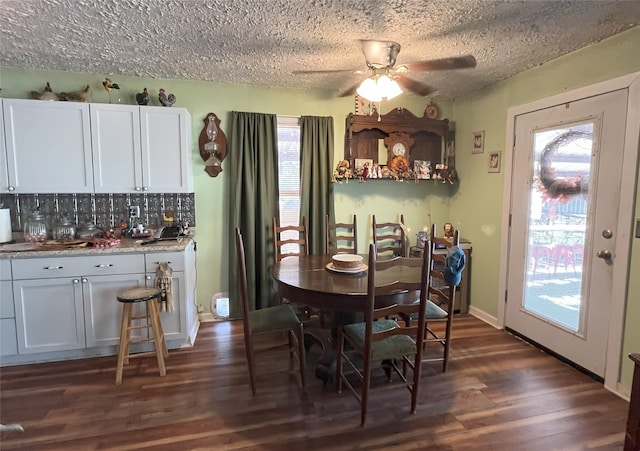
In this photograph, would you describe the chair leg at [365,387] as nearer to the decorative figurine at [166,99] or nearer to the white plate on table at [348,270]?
the white plate on table at [348,270]

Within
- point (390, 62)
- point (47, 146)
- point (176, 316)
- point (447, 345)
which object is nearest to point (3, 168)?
point (47, 146)

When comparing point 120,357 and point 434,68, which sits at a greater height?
point 434,68

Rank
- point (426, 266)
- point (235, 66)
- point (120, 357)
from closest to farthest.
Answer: point (426, 266) → point (120, 357) → point (235, 66)

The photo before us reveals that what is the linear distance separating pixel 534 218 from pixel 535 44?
1.38 metres

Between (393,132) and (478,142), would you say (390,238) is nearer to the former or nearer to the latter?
(393,132)

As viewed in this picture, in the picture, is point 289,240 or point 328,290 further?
point 289,240

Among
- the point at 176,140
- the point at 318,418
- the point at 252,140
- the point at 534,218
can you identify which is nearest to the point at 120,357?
the point at 318,418

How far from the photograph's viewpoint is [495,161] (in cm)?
347

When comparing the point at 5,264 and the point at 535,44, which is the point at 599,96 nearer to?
the point at 535,44

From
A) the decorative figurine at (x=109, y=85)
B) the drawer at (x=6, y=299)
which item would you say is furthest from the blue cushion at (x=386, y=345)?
the decorative figurine at (x=109, y=85)

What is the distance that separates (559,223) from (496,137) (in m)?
1.08

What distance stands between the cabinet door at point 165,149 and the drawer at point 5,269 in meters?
1.10

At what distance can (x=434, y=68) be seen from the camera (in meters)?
2.34

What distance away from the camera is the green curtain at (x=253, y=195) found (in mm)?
3502
